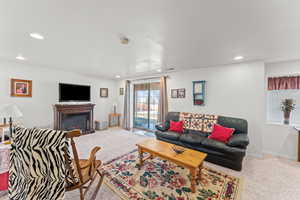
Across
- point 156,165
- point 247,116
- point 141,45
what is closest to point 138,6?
point 141,45

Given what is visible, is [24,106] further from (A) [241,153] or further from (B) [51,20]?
(A) [241,153]

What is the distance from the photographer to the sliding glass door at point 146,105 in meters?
5.13

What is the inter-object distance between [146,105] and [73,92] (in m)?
2.91

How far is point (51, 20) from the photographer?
1.52m

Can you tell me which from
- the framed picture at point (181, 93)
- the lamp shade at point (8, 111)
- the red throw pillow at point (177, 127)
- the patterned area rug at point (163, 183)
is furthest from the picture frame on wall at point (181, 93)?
the lamp shade at point (8, 111)

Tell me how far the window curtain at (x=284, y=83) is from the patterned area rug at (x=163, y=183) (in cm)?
262

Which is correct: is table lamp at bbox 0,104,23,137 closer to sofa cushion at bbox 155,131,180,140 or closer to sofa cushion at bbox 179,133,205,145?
sofa cushion at bbox 155,131,180,140

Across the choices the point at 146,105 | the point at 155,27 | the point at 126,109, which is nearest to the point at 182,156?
the point at 155,27

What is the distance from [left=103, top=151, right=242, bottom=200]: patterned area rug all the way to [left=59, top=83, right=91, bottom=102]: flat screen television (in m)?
3.16

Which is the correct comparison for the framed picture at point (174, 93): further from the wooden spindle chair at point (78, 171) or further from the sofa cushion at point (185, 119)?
the wooden spindle chair at point (78, 171)

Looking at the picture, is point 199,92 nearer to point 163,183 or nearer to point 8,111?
point 163,183

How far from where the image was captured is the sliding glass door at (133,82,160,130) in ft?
16.8

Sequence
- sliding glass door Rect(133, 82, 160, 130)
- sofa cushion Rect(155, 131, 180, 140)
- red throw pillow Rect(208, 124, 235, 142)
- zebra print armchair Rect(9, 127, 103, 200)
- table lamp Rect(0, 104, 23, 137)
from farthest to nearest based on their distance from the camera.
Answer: sliding glass door Rect(133, 82, 160, 130), sofa cushion Rect(155, 131, 180, 140), red throw pillow Rect(208, 124, 235, 142), table lamp Rect(0, 104, 23, 137), zebra print armchair Rect(9, 127, 103, 200)

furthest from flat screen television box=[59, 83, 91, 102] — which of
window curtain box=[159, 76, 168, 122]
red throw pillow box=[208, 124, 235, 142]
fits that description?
red throw pillow box=[208, 124, 235, 142]
